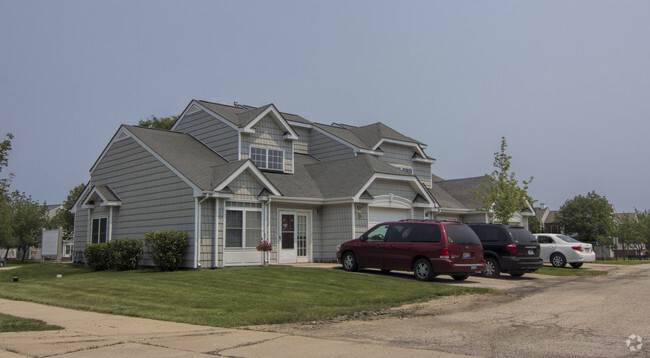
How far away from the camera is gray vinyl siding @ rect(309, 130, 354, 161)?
2927 centimetres

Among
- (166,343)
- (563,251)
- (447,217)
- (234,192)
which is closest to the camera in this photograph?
(166,343)

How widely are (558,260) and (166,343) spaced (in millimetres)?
21549

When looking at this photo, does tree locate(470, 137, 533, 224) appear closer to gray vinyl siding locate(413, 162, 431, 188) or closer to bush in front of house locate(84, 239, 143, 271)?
gray vinyl siding locate(413, 162, 431, 188)

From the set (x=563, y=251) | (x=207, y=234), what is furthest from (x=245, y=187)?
(x=563, y=251)

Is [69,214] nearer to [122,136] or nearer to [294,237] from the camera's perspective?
[122,136]

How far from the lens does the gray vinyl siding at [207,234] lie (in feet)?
63.2

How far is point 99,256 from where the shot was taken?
69.8ft

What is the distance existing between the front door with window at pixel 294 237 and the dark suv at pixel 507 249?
7.75 meters

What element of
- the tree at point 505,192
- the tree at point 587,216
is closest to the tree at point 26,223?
the tree at point 505,192

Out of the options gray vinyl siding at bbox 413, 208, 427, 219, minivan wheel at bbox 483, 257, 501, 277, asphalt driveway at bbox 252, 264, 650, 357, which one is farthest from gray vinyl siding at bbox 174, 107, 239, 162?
asphalt driveway at bbox 252, 264, 650, 357

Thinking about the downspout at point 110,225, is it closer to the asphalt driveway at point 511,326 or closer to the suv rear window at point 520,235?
the asphalt driveway at point 511,326

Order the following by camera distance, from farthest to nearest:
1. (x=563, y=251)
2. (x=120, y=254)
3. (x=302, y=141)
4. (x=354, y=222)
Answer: (x=302, y=141) < (x=563, y=251) < (x=354, y=222) < (x=120, y=254)

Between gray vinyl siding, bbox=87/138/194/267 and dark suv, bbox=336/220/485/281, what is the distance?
684cm

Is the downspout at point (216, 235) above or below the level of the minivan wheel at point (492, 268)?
above
